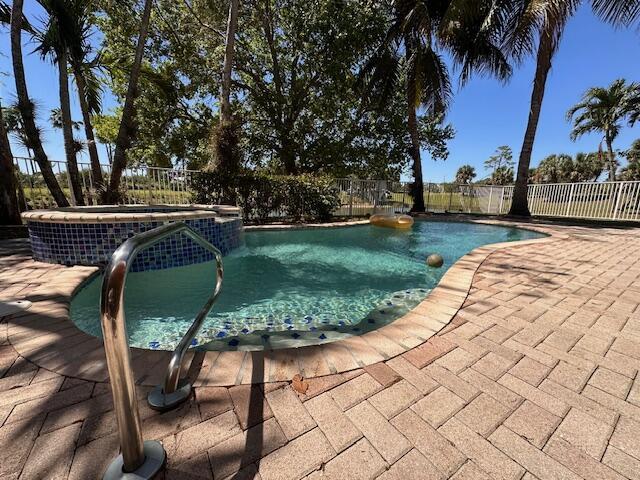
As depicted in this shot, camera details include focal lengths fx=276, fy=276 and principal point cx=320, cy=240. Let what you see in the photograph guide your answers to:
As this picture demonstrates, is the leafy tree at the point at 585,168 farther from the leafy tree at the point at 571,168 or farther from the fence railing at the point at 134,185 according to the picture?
the fence railing at the point at 134,185

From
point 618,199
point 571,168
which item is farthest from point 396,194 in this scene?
point 571,168

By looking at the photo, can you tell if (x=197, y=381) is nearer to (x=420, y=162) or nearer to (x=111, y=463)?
(x=111, y=463)

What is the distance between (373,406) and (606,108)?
1093 inches

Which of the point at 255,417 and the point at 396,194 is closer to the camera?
the point at 255,417

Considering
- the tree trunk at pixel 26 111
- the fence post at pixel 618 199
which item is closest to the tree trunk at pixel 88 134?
the tree trunk at pixel 26 111

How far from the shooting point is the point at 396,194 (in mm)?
13773

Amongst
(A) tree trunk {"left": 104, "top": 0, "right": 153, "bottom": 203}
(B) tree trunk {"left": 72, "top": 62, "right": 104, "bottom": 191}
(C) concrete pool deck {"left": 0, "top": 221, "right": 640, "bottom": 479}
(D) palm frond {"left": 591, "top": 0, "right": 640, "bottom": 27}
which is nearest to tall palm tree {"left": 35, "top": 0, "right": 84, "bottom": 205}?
(B) tree trunk {"left": 72, "top": 62, "right": 104, "bottom": 191}

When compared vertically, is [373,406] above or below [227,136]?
below

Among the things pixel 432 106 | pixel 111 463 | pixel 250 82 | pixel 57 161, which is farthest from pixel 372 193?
pixel 111 463

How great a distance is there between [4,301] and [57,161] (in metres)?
6.25

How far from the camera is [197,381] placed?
153cm

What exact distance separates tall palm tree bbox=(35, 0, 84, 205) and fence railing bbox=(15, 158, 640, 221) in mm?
296

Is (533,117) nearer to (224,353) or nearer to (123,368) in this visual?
(224,353)

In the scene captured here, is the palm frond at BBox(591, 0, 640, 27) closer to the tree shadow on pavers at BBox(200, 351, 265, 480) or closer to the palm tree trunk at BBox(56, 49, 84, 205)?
the tree shadow on pavers at BBox(200, 351, 265, 480)
